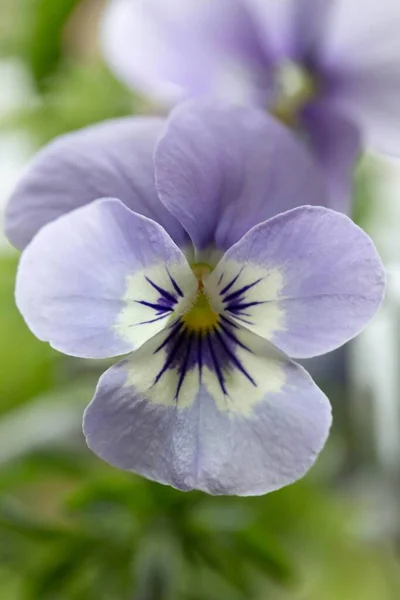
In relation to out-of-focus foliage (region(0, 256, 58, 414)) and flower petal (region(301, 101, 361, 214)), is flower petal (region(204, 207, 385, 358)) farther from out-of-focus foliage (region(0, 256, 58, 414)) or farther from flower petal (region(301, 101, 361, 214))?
out-of-focus foliage (region(0, 256, 58, 414))

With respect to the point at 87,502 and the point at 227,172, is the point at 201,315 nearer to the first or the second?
the point at 227,172

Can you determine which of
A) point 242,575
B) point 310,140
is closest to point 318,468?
point 242,575

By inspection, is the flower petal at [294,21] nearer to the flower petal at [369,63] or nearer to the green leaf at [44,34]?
the flower petal at [369,63]

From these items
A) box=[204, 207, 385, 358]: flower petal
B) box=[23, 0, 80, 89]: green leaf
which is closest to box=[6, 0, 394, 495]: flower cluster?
box=[204, 207, 385, 358]: flower petal

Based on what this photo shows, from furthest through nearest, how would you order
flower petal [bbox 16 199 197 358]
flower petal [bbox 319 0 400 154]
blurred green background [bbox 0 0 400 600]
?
blurred green background [bbox 0 0 400 600], flower petal [bbox 319 0 400 154], flower petal [bbox 16 199 197 358]

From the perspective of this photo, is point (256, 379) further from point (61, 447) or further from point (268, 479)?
point (61, 447)

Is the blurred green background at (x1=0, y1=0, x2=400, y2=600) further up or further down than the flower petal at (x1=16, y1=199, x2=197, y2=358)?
further down

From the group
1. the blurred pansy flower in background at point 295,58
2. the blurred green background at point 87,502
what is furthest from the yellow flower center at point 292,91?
the blurred green background at point 87,502
